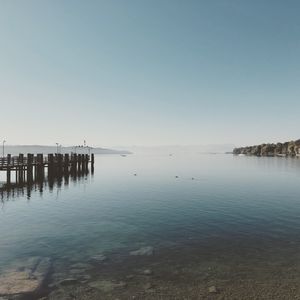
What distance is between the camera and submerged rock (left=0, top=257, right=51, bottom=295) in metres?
12.9

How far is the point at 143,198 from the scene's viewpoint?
3872 centimetres

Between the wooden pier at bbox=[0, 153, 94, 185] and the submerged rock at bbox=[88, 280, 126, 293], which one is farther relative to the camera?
the wooden pier at bbox=[0, 153, 94, 185]

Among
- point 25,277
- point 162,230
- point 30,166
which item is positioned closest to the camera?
point 25,277

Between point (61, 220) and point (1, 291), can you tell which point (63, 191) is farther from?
point (1, 291)

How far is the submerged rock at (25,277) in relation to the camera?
12.9 meters

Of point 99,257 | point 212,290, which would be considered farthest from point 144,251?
point 212,290

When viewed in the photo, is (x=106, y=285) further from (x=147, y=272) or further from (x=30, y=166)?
(x=30, y=166)

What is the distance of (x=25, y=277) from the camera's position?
1416 cm

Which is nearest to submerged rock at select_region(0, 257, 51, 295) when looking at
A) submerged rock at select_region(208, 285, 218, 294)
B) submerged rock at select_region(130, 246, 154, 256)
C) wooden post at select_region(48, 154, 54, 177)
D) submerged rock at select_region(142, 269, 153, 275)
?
submerged rock at select_region(142, 269, 153, 275)

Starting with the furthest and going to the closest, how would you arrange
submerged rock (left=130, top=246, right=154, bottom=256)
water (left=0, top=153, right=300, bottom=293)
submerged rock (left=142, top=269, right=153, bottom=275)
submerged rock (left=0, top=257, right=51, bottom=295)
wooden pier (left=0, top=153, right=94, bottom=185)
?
wooden pier (left=0, top=153, right=94, bottom=185) → submerged rock (left=130, top=246, right=154, bottom=256) → water (left=0, top=153, right=300, bottom=293) → submerged rock (left=142, top=269, right=153, bottom=275) → submerged rock (left=0, top=257, right=51, bottom=295)

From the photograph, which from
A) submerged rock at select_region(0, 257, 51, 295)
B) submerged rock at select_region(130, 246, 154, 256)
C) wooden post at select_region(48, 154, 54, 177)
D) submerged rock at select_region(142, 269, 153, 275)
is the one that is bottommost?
submerged rock at select_region(130, 246, 154, 256)

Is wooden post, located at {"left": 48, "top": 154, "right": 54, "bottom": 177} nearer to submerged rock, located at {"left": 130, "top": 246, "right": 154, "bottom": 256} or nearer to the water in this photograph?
the water

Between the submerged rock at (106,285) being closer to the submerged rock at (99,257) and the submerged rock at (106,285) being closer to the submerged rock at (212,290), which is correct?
the submerged rock at (99,257)

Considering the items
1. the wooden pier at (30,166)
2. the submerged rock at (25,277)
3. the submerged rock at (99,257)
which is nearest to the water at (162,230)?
the submerged rock at (99,257)
